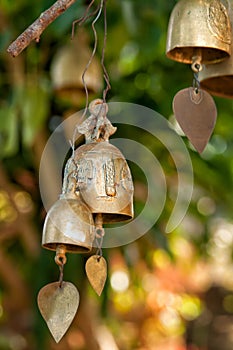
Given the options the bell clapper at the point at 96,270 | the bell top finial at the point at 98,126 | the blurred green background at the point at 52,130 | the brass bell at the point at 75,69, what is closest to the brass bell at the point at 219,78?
the bell top finial at the point at 98,126

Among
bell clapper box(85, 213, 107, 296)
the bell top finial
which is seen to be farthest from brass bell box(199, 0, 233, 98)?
bell clapper box(85, 213, 107, 296)

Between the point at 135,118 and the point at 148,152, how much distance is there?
112 mm

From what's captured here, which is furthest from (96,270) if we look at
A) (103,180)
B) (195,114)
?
(195,114)

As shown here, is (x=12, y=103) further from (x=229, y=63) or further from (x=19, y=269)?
(x=229, y=63)

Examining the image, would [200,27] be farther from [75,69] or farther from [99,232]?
[75,69]

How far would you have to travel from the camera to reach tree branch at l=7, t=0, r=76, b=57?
38.0 inches

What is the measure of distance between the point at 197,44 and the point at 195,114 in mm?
89

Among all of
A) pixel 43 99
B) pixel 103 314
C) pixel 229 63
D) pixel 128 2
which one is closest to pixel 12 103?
pixel 43 99

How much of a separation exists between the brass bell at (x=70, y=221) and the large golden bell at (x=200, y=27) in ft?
0.71

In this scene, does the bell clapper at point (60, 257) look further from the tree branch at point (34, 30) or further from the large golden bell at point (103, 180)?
the tree branch at point (34, 30)

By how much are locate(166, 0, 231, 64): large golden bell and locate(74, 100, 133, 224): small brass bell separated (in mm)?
136

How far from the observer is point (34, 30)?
3.23 feet

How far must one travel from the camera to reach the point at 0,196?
9.72ft

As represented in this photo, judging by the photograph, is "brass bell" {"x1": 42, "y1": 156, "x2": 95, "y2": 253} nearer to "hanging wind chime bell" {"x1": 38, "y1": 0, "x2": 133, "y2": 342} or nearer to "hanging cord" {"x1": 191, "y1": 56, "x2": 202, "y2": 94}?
"hanging wind chime bell" {"x1": 38, "y1": 0, "x2": 133, "y2": 342}
